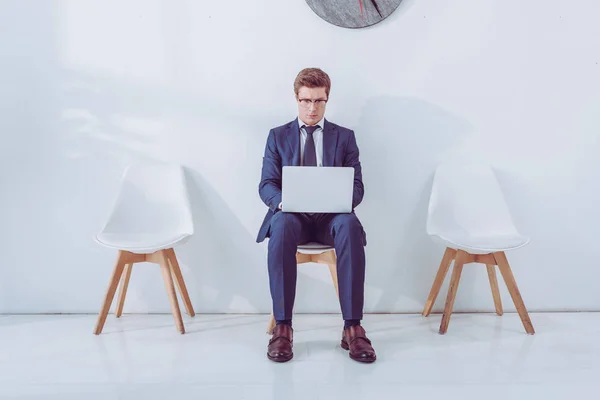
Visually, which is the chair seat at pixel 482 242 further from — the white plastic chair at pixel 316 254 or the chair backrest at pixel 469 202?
the white plastic chair at pixel 316 254

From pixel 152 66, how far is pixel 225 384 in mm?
1653

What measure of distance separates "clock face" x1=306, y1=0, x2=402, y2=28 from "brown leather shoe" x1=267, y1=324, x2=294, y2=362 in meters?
1.53

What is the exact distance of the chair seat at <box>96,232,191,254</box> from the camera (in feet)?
7.78

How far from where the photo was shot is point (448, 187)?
9.11ft

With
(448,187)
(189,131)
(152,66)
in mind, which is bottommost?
(448,187)

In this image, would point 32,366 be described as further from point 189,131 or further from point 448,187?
point 448,187

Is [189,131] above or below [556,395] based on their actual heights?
above

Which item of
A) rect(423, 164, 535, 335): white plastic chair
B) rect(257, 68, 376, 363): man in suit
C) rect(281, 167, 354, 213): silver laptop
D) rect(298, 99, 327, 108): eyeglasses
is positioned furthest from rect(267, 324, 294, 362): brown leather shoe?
rect(298, 99, 327, 108): eyeglasses

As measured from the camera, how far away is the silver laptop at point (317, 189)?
2.15 metres

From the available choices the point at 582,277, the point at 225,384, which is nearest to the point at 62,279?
the point at 225,384

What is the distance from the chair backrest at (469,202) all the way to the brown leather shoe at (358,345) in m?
0.79

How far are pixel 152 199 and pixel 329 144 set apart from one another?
0.94 m

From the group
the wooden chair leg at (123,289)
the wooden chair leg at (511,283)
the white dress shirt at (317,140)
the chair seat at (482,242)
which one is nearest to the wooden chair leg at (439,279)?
the chair seat at (482,242)

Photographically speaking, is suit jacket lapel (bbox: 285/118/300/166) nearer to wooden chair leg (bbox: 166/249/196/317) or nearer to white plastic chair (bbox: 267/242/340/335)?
white plastic chair (bbox: 267/242/340/335)
